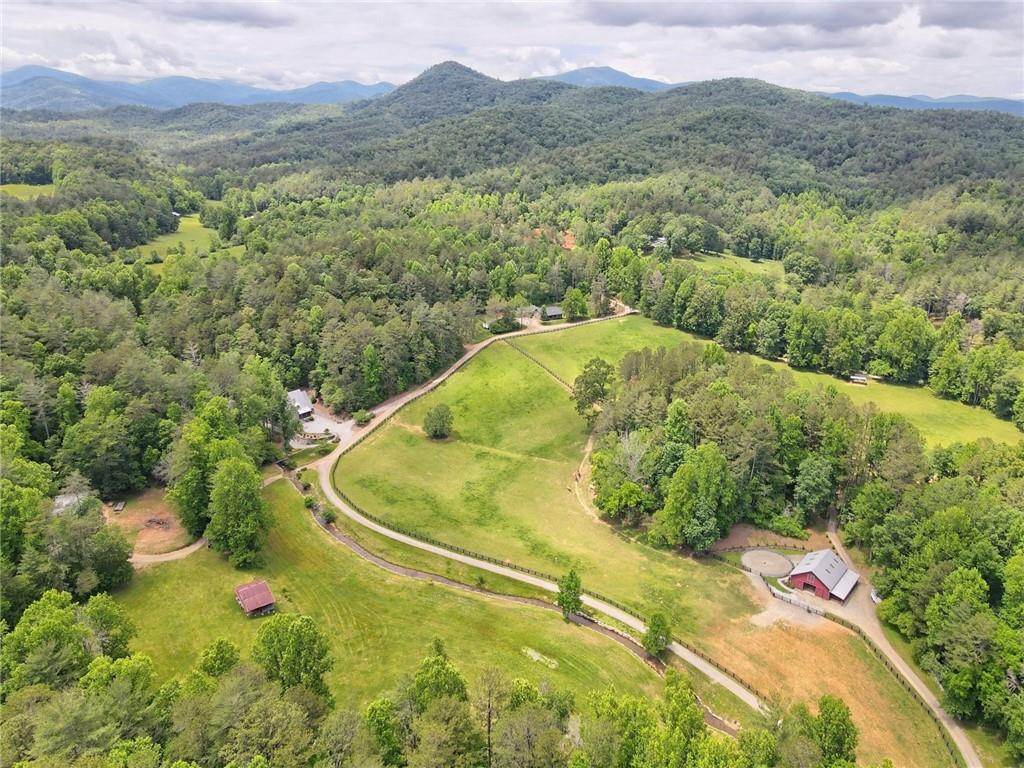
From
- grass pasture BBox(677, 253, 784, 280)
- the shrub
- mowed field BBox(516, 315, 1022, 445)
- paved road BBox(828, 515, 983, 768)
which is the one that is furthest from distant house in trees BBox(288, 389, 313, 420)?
grass pasture BBox(677, 253, 784, 280)

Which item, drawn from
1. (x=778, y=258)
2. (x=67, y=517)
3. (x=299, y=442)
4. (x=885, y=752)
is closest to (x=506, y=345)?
(x=299, y=442)

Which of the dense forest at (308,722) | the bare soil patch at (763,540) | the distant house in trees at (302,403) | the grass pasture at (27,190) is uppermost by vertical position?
the grass pasture at (27,190)

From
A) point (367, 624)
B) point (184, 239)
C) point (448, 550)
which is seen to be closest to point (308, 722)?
point (367, 624)

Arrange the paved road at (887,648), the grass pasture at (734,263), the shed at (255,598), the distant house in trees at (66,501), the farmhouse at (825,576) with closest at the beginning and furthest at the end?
the paved road at (887,648)
the shed at (255,598)
the distant house in trees at (66,501)
the farmhouse at (825,576)
the grass pasture at (734,263)

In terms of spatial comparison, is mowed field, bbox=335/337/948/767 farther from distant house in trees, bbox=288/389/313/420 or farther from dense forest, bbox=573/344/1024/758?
distant house in trees, bbox=288/389/313/420

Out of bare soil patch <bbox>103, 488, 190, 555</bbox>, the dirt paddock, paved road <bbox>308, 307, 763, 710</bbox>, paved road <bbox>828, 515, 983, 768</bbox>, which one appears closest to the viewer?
paved road <bbox>828, 515, 983, 768</bbox>

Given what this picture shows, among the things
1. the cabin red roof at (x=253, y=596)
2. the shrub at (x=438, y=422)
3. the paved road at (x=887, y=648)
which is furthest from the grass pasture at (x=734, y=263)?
the cabin red roof at (x=253, y=596)

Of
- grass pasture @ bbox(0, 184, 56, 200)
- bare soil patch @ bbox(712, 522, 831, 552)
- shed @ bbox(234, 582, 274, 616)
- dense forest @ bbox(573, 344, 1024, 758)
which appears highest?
grass pasture @ bbox(0, 184, 56, 200)

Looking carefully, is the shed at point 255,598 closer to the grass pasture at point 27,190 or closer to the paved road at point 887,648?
the paved road at point 887,648
